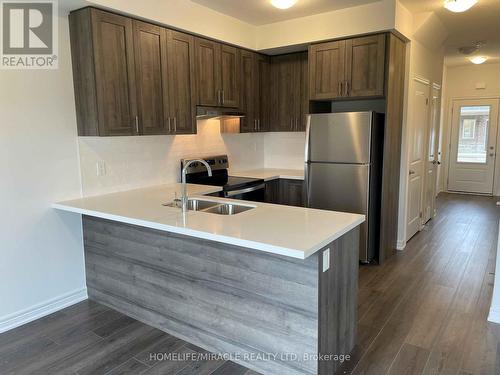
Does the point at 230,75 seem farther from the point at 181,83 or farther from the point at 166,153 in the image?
the point at 166,153

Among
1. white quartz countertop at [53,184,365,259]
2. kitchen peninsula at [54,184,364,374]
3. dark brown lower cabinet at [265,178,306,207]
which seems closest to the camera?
white quartz countertop at [53,184,365,259]

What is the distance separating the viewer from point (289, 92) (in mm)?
4621

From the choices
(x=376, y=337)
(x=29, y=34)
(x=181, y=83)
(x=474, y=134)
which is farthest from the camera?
(x=474, y=134)

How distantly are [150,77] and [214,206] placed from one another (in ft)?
→ 4.24

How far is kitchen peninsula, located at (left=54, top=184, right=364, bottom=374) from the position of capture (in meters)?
1.98

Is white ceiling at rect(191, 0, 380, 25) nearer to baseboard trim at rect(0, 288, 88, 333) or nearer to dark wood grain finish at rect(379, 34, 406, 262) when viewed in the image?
dark wood grain finish at rect(379, 34, 406, 262)

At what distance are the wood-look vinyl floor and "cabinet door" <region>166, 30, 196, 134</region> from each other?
1787mm

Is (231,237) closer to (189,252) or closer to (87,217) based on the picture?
(189,252)

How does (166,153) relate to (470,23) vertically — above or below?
below

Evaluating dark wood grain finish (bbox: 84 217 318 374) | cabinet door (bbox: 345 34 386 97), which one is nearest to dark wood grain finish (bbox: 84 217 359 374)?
dark wood grain finish (bbox: 84 217 318 374)

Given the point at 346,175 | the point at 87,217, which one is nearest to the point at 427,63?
the point at 346,175

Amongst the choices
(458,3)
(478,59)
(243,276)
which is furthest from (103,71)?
(478,59)

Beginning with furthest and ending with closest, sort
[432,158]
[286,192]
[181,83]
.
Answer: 1. [432,158]
2. [286,192]
3. [181,83]

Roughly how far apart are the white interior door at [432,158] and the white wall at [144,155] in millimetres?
2815
